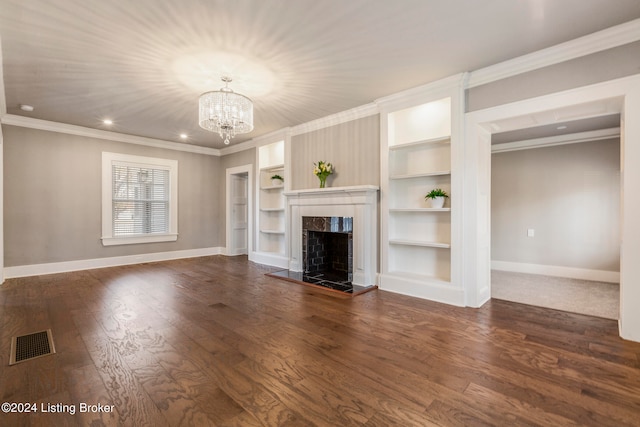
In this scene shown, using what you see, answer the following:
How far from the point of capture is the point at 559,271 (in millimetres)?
5074

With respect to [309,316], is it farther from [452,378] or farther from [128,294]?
[128,294]

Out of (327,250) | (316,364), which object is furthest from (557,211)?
(316,364)

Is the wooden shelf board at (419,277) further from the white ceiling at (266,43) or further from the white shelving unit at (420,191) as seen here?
the white ceiling at (266,43)

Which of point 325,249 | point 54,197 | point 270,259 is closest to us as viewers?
point 54,197

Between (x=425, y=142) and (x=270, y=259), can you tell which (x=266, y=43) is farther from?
(x=270, y=259)

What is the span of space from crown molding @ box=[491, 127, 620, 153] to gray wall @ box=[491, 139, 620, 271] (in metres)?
0.08

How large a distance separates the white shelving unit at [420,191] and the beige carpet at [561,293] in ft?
3.15

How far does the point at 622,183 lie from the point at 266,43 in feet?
11.5

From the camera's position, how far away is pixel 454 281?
348 centimetres

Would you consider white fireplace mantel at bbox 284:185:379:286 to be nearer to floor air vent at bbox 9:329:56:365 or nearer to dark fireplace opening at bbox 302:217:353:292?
dark fireplace opening at bbox 302:217:353:292

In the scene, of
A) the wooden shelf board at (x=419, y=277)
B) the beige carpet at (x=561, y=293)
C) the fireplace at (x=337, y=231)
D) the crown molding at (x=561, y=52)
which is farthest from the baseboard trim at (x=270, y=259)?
the crown molding at (x=561, y=52)

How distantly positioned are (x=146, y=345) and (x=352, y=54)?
328cm

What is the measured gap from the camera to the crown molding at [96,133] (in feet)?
15.7

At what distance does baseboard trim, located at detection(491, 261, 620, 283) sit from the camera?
463 centimetres
